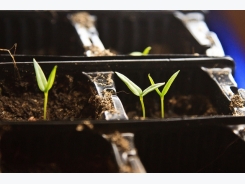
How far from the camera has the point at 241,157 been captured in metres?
0.87

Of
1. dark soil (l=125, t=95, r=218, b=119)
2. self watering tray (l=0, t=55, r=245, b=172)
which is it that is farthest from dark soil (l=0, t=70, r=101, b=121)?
dark soil (l=125, t=95, r=218, b=119)

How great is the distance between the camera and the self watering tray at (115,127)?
31.6 inches

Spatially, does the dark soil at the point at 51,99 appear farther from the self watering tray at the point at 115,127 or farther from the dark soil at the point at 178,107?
the dark soil at the point at 178,107

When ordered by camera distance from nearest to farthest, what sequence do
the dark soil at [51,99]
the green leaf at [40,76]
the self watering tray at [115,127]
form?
the self watering tray at [115,127], the green leaf at [40,76], the dark soil at [51,99]

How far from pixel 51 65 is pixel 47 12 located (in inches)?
15.5

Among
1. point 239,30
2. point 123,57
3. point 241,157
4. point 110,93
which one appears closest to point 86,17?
point 123,57

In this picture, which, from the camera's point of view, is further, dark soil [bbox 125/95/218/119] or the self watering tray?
dark soil [bbox 125/95/218/119]

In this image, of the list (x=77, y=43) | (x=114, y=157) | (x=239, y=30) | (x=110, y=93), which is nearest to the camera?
(x=114, y=157)

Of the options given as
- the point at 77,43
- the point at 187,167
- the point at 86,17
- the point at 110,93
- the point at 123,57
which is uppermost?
the point at 86,17

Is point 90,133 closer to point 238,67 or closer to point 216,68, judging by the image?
point 216,68

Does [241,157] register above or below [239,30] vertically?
below

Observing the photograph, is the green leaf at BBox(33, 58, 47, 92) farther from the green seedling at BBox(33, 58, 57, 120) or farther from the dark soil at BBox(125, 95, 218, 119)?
the dark soil at BBox(125, 95, 218, 119)

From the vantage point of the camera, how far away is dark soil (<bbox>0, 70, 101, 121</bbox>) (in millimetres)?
1015

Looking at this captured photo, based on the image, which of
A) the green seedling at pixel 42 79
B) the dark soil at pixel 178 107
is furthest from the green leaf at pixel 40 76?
the dark soil at pixel 178 107
